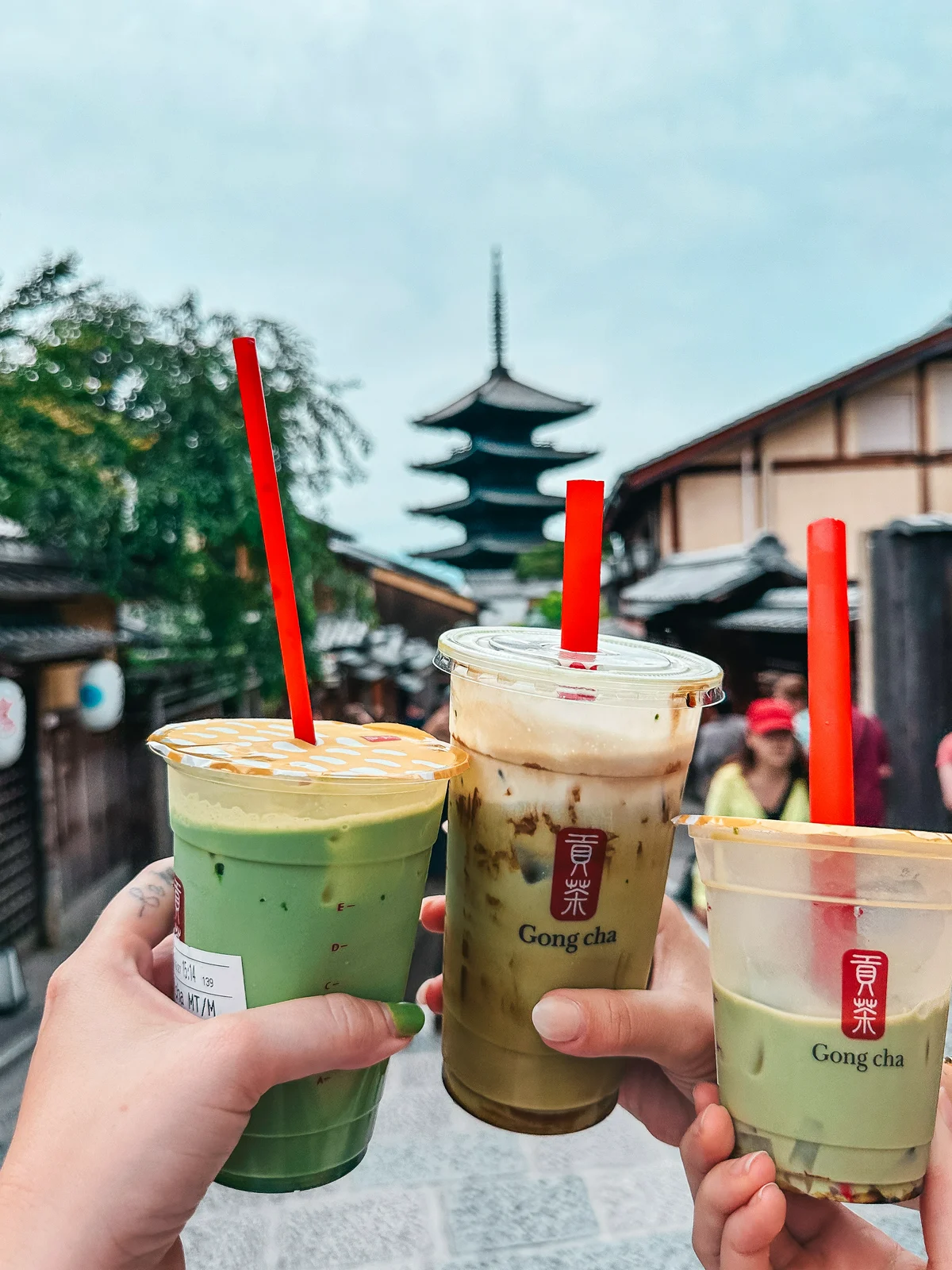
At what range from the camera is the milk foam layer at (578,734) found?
890 mm

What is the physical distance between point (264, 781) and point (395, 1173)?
2809 mm

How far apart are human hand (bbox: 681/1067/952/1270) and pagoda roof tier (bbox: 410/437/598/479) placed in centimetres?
1647

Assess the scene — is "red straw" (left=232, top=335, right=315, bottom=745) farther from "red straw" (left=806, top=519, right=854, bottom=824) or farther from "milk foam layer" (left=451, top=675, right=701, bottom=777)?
"red straw" (left=806, top=519, right=854, bottom=824)

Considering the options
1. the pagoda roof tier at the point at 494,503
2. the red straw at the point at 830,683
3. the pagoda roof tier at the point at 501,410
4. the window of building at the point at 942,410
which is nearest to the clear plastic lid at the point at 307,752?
the red straw at the point at 830,683

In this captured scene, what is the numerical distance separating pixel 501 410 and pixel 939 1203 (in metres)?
16.7

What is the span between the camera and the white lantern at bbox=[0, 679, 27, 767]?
4.90m

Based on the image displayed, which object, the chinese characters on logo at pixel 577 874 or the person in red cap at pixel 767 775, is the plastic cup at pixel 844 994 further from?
the person in red cap at pixel 767 775

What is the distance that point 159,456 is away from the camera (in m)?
6.02

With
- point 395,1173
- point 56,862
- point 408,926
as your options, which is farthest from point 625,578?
point 408,926

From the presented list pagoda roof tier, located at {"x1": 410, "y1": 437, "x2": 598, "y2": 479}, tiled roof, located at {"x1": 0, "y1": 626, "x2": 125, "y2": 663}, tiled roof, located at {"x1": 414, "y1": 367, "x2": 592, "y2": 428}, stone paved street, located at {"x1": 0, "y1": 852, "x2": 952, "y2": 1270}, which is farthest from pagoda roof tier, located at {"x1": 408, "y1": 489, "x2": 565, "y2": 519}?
stone paved street, located at {"x1": 0, "y1": 852, "x2": 952, "y2": 1270}

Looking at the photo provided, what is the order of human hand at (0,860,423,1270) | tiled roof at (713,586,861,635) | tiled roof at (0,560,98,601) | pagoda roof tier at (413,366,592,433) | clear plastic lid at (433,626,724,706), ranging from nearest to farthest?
human hand at (0,860,423,1270), clear plastic lid at (433,626,724,706), tiled roof at (0,560,98,601), tiled roof at (713,586,861,635), pagoda roof tier at (413,366,592,433)

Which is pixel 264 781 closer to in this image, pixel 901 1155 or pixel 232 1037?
pixel 232 1037

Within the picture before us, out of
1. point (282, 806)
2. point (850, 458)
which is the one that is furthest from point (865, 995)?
point (850, 458)

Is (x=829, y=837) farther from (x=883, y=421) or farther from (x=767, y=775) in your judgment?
(x=883, y=421)
